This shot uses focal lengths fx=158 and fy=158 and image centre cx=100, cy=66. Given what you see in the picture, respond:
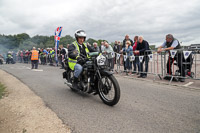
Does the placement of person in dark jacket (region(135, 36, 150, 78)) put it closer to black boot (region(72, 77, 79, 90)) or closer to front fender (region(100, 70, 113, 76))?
black boot (region(72, 77, 79, 90))

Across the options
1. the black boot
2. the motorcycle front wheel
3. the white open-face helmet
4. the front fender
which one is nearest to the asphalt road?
the motorcycle front wheel

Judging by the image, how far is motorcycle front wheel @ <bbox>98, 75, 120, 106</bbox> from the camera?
355 centimetres

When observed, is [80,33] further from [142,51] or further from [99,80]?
[142,51]

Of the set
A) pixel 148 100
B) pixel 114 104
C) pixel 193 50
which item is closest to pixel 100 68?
pixel 114 104

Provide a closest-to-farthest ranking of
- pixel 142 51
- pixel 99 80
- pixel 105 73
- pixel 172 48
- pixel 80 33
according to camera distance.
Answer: pixel 105 73 → pixel 99 80 → pixel 80 33 → pixel 172 48 → pixel 142 51

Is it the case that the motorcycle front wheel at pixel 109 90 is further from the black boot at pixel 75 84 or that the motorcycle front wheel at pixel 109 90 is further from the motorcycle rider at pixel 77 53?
the black boot at pixel 75 84

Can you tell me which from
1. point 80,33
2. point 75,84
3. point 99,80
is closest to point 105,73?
point 99,80

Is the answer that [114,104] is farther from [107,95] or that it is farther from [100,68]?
[100,68]

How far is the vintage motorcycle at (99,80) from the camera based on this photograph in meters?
3.68

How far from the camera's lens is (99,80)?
13.2 feet

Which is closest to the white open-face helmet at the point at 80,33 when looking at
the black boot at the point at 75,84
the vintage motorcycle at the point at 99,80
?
the vintage motorcycle at the point at 99,80

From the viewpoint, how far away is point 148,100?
423cm

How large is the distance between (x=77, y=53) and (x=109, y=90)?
1.36 m

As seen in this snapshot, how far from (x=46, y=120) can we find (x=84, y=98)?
1556 millimetres
